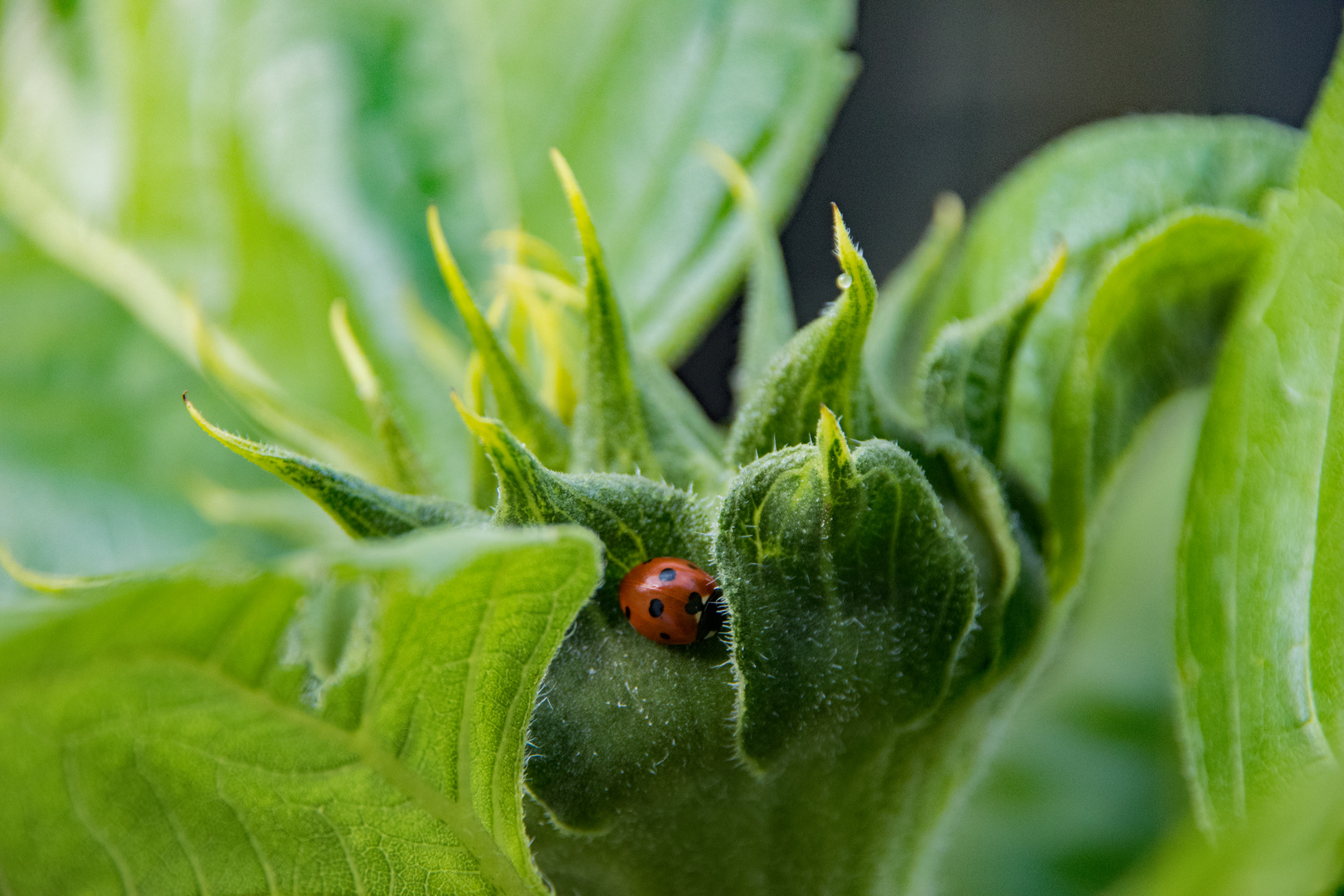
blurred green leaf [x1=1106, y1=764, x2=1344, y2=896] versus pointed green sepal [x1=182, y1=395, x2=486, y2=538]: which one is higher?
Answer: pointed green sepal [x1=182, y1=395, x2=486, y2=538]

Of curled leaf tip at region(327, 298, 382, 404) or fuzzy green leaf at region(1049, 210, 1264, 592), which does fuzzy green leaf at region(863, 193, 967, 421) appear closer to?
fuzzy green leaf at region(1049, 210, 1264, 592)

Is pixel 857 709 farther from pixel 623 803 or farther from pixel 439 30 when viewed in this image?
pixel 439 30

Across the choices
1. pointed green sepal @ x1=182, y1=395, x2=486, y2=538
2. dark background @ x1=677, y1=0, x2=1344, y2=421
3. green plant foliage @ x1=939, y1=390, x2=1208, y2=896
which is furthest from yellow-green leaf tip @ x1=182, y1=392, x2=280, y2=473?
dark background @ x1=677, y1=0, x2=1344, y2=421

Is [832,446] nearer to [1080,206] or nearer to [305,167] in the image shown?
[1080,206]

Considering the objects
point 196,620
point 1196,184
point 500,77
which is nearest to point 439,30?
point 500,77

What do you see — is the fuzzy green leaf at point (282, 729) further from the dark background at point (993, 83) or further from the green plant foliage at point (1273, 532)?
the dark background at point (993, 83)

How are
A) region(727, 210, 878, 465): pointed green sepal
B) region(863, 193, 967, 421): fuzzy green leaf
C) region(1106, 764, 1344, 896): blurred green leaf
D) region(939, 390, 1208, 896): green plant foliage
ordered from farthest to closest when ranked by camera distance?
region(939, 390, 1208, 896): green plant foliage
region(863, 193, 967, 421): fuzzy green leaf
region(727, 210, 878, 465): pointed green sepal
region(1106, 764, 1344, 896): blurred green leaf
